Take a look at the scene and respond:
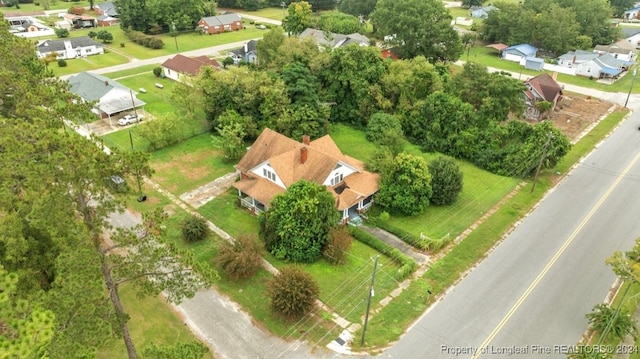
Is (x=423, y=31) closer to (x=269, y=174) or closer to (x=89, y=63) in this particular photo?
(x=269, y=174)

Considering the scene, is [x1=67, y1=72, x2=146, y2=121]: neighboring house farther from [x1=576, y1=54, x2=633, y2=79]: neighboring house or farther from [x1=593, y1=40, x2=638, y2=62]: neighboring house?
[x1=593, y1=40, x2=638, y2=62]: neighboring house

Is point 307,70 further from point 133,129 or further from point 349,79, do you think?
point 133,129

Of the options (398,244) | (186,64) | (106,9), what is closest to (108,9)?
(106,9)

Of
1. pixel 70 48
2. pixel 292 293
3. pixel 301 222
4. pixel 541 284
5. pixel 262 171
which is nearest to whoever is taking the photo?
pixel 292 293

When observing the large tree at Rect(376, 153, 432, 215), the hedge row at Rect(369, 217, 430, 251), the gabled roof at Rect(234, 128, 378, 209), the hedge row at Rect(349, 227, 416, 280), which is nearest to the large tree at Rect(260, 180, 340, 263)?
the hedge row at Rect(349, 227, 416, 280)

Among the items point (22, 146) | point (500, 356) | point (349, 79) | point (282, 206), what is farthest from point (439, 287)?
point (349, 79)
